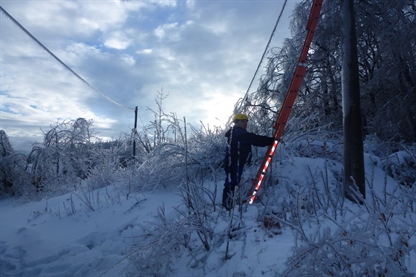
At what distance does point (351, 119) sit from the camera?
15.6 ft

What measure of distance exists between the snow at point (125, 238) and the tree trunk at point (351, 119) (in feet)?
1.54

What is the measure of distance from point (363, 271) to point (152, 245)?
2019 millimetres

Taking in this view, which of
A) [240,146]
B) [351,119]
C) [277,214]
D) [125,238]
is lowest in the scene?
[125,238]

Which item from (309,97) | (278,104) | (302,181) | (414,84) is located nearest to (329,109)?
(309,97)

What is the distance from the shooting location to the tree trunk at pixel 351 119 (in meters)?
4.72

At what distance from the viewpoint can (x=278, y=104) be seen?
13672 mm

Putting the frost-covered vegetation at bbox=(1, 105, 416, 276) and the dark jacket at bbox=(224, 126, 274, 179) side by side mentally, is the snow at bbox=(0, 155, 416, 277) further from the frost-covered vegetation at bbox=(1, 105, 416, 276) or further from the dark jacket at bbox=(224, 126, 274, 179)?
the dark jacket at bbox=(224, 126, 274, 179)

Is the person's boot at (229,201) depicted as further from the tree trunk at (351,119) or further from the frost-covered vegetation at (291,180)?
the tree trunk at (351,119)

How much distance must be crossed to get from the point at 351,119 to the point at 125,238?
12.6 feet

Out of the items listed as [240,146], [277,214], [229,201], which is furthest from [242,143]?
[277,214]

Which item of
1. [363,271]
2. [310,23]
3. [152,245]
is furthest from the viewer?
[310,23]

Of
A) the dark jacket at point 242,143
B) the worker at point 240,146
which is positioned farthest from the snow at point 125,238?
the dark jacket at point 242,143

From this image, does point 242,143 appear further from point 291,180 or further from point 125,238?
point 125,238

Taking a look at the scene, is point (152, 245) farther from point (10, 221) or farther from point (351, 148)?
point (10, 221)
